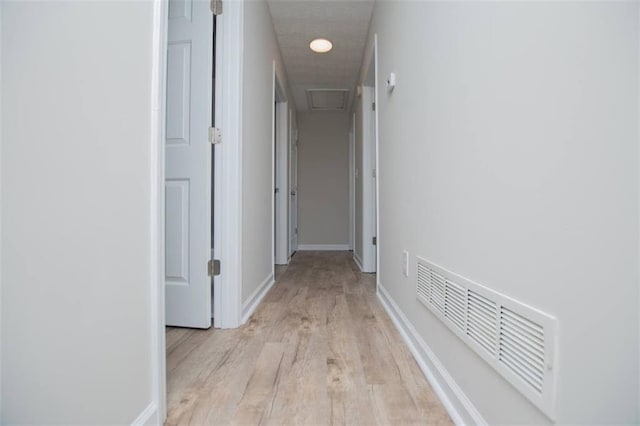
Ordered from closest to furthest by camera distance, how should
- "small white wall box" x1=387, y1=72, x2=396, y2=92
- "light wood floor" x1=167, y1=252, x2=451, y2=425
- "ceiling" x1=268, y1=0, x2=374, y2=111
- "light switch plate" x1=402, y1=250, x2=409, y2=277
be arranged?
"light wood floor" x1=167, y1=252, x2=451, y2=425, "light switch plate" x1=402, y1=250, x2=409, y2=277, "small white wall box" x1=387, y1=72, x2=396, y2=92, "ceiling" x1=268, y1=0, x2=374, y2=111

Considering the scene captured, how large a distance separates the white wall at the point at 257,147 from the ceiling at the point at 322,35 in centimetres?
19

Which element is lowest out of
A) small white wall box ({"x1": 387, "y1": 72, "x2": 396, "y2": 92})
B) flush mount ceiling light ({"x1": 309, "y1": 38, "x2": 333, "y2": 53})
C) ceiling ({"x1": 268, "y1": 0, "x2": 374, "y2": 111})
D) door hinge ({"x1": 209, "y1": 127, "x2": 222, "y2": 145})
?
door hinge ({"x1": 209, "y1": 127, "x2": 222, "y2": 145})

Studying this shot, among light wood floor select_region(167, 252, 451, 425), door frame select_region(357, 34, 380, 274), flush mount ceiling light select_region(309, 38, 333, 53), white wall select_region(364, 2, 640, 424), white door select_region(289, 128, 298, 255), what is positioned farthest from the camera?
white door select_region(289, 128, 298, 255)

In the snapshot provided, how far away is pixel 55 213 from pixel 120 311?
287 mm

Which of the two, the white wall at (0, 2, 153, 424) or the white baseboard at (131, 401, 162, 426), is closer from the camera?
the white wall at (0, 2, 153, 424)

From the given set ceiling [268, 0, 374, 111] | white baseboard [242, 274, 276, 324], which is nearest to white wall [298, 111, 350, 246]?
ceiling [268, 0, 374, 111]

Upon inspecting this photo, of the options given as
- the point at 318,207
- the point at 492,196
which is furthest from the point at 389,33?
the point at 318,207

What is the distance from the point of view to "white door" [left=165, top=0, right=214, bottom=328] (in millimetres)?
1751

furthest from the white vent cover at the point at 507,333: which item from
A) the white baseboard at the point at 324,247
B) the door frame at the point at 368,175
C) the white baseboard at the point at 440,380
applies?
the white baseboard at the point at 324,247

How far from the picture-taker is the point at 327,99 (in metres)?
4.88

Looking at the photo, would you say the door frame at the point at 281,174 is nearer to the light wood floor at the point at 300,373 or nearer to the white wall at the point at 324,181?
the white wall at the point at 324,181

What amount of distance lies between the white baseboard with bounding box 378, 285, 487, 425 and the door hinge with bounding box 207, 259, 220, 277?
0.98 metres

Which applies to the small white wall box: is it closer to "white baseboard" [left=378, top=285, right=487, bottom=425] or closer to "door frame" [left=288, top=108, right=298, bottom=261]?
"white baseboard" [left=378, top=285, right=487, bottom=425]

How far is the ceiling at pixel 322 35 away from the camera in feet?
8.77
